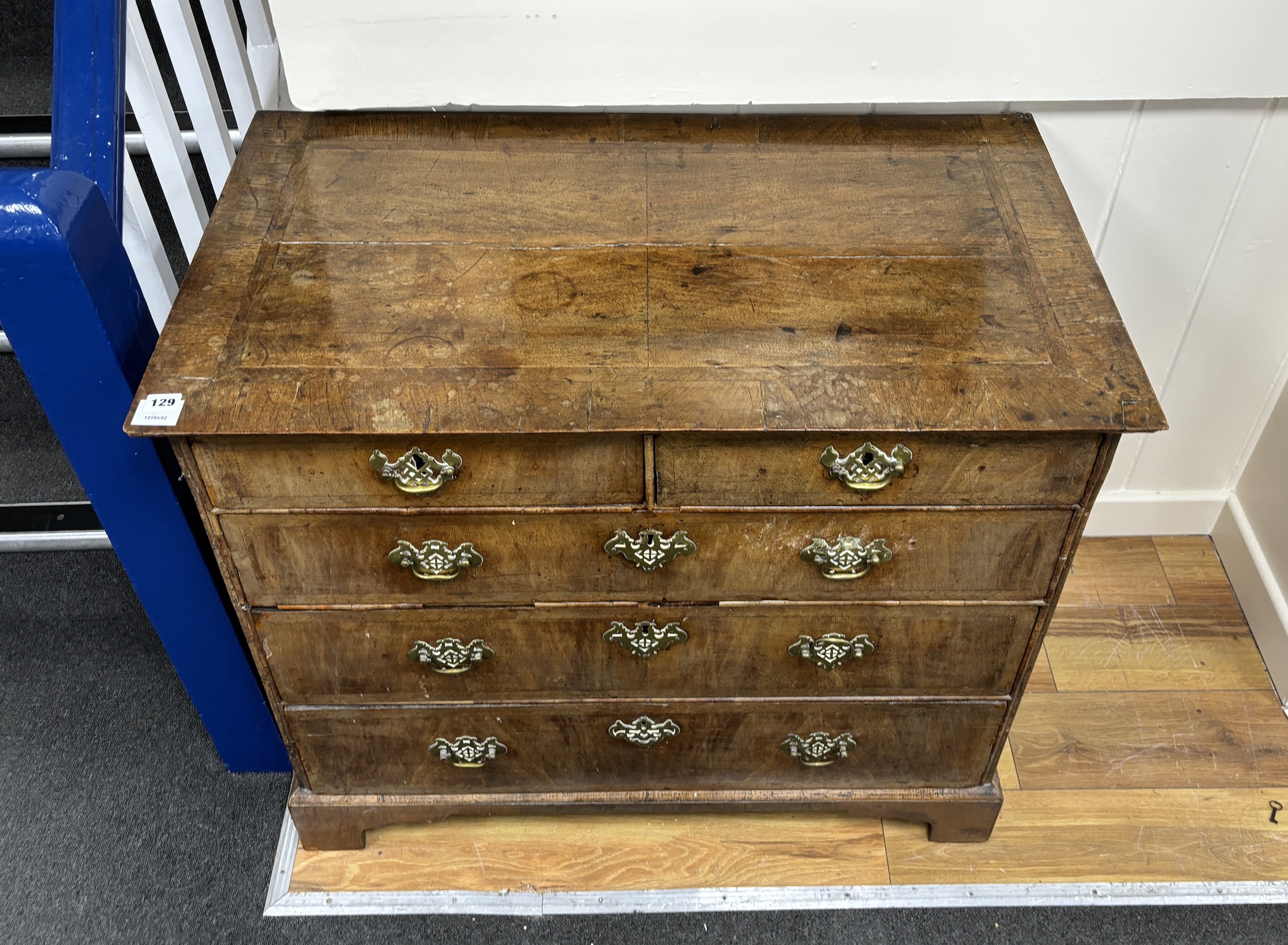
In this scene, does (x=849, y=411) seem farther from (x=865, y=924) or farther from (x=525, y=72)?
(x=865, y=924)

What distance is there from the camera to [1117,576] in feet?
6.61

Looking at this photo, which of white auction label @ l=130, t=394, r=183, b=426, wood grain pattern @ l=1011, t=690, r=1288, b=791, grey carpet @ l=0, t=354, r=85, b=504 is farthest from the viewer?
grey carpet @ l=0, t=354, r=85, b=504

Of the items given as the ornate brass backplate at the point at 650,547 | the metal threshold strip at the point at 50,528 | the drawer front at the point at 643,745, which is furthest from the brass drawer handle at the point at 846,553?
the metal threshold strip at the point at 50,528

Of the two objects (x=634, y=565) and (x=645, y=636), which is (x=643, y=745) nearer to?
(x=645, y=636)

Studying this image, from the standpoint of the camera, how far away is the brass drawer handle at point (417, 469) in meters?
1.14

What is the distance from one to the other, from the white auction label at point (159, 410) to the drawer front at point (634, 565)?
160 mm

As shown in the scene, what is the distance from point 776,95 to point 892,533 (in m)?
0.63

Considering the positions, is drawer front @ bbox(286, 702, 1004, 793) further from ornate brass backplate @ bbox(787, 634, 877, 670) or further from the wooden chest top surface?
the wooden chest top surface

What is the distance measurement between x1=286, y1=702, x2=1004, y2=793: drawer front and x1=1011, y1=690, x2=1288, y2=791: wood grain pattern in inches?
10.8

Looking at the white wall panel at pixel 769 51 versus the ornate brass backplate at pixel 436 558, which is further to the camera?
the white wall panel at pixel 769 51

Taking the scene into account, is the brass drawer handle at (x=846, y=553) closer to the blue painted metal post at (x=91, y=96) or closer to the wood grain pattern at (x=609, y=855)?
the wood grain pattern at (x=609, y=855)

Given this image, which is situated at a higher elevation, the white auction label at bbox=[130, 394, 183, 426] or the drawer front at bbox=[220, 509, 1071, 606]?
the white auction label at bbox=[130, 394, 183, 426]

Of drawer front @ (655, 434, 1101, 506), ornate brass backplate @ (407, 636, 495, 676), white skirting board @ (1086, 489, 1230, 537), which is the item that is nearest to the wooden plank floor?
white skirting board @ (1086, 489, 1230, 537)

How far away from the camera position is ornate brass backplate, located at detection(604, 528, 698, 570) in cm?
123
